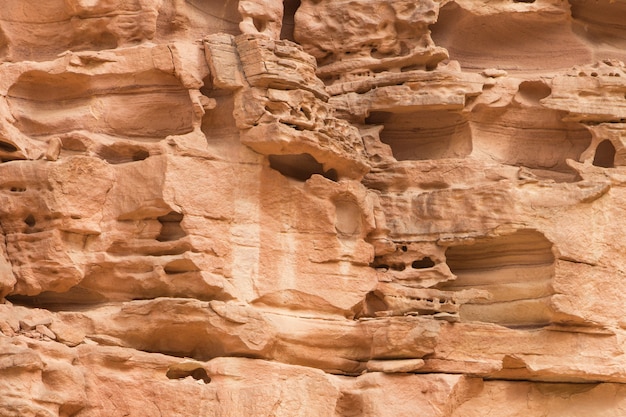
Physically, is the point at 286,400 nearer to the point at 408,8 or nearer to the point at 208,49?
the point at 208,49

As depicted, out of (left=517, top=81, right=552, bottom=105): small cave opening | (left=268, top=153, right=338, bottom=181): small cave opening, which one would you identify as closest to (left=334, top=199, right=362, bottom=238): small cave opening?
(left=268, top=153, right=338, bottom=181): small cave opening

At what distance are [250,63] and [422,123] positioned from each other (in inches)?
90.2

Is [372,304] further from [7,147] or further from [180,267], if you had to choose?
[7,147]

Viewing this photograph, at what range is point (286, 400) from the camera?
461 inches

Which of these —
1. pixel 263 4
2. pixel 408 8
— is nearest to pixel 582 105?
pixel 408 8

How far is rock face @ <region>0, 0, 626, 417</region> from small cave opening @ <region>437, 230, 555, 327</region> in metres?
0.02

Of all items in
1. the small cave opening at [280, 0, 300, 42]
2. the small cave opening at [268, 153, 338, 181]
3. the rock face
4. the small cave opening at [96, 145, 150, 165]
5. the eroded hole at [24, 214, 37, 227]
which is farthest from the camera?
the small cave opening at [280, 0, 300, 42]

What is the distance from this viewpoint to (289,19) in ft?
47.4

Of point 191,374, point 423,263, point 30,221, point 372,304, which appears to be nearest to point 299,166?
point 372,304

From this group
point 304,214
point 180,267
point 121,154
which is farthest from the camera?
point 304,214

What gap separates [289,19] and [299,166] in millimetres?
2155

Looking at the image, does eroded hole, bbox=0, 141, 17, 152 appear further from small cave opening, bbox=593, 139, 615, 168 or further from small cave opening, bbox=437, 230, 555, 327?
small cave opening, bbox=593, 139, 615, 168

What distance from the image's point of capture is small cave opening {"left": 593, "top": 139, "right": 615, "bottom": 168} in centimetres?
1396

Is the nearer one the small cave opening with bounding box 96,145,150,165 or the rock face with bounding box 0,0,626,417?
the rock face with bounding box 0,0,626,417
